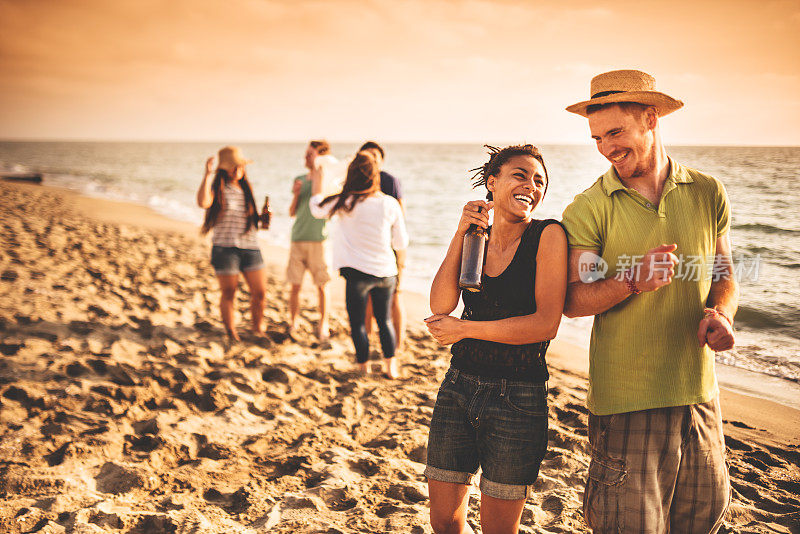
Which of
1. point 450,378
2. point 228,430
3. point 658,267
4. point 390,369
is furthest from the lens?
point 390,369

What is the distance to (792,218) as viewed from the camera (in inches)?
420

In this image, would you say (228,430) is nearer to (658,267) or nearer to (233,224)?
(233,224)

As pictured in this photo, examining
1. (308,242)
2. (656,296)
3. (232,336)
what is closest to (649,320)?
(656,296)

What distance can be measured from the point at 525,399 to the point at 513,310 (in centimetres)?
36

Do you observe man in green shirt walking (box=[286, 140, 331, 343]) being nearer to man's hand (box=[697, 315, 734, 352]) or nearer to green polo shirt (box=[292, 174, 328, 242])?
green polo shirt (box=[292, 174, 328, 242])

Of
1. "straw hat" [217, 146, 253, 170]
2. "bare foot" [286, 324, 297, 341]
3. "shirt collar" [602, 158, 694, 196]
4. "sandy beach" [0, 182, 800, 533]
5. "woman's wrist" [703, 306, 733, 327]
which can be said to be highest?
"straw hat" [217, 146, 253, 170]

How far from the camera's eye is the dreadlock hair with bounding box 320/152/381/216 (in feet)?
14.7

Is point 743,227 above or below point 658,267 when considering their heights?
above

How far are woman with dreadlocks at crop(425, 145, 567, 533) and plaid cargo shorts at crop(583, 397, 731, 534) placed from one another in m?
0.30

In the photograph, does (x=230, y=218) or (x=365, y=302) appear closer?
A: (x=365, y=302)

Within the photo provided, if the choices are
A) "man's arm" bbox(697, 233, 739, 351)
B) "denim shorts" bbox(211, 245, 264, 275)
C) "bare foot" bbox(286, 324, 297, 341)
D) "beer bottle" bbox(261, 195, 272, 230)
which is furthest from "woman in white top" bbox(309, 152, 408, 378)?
"man's arm" bbox(697, 233, 739, 351)

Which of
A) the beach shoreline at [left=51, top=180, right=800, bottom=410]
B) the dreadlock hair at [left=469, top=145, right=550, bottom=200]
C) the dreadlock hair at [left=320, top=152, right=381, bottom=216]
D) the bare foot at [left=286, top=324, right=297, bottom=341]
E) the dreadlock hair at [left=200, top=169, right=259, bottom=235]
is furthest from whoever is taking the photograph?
the bare foot at [left=286, top=324, right=297, bottom=341]

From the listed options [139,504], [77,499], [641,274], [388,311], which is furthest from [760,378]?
[77,499]

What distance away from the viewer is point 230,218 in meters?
5.34
